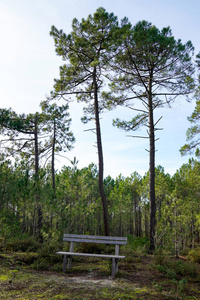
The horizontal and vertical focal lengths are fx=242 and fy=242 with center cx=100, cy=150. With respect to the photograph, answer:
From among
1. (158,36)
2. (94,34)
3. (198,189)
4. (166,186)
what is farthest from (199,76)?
(166,186)

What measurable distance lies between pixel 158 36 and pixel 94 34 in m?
3.09

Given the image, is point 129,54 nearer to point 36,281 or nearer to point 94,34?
point 94,34

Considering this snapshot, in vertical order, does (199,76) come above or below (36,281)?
above

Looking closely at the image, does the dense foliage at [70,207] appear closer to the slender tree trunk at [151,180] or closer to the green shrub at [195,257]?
the slender tree trunk at [151,180]

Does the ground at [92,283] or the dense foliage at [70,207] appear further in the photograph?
the dense foliage at [70,207]

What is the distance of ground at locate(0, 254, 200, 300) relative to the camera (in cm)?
444

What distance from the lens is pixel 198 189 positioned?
2327 centimetres

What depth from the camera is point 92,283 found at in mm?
5266

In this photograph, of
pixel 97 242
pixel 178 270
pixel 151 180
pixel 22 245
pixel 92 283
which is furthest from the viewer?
pixel 151 180

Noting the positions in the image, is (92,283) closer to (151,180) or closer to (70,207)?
(151,180)

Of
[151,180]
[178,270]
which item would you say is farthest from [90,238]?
[151,180]

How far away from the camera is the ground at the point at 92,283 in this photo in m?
4.44

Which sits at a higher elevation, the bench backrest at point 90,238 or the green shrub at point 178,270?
the bench backrest at point 90,238

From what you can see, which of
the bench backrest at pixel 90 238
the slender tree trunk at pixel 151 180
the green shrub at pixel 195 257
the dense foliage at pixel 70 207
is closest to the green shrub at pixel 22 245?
the dense foliage at pixel 70 207
